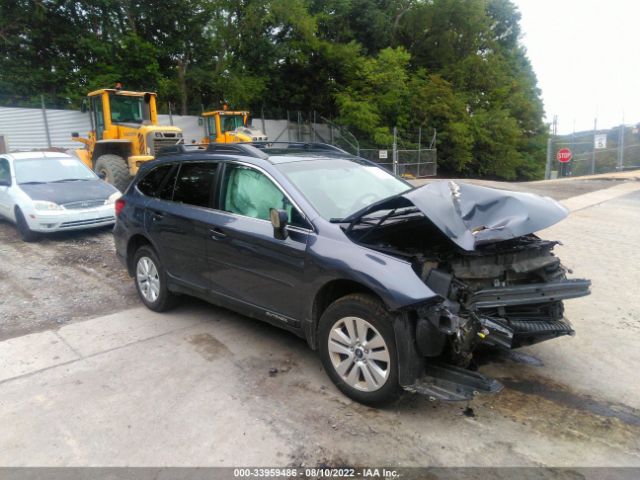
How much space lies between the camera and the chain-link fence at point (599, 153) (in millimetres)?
21766

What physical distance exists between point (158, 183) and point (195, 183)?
0.72m

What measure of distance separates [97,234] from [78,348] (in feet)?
16.1

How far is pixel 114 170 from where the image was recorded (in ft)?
37.7

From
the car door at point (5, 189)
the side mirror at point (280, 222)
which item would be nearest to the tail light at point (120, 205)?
the side mirror at point (280, 222)

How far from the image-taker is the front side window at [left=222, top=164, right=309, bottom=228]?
384 cm

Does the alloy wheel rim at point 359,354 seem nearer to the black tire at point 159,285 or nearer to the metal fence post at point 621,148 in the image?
the black tire at point 159,285

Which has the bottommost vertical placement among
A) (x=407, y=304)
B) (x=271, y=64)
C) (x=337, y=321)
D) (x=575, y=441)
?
(x=575, y=441)

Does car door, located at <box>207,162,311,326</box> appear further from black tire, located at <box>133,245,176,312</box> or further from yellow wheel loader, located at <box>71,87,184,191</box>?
yellow wheel loader, located at <box>71,87,184,191</box>

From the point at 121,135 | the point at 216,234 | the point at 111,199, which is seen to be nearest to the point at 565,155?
the point at 121,135

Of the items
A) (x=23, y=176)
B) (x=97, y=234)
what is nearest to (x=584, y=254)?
(x=97, y=234)

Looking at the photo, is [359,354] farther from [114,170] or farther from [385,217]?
[114,170]

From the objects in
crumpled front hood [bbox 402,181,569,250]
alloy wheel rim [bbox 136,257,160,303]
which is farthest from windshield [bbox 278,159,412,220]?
alloy wheel rim [bbox 136,257,160,303]

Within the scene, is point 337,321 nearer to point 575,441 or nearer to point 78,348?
point 575,441

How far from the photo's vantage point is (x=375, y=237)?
3.50m
